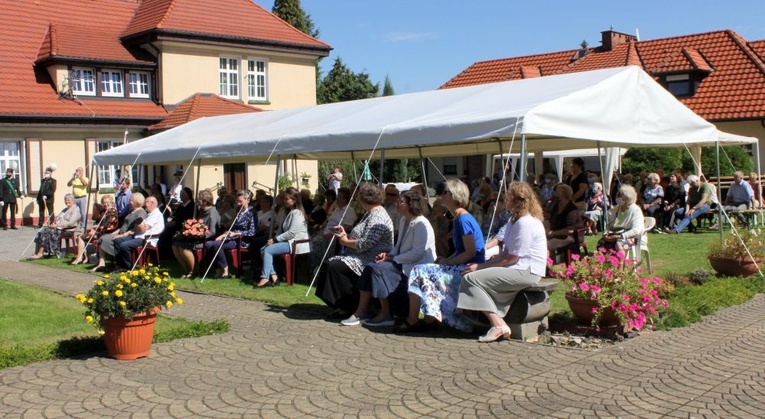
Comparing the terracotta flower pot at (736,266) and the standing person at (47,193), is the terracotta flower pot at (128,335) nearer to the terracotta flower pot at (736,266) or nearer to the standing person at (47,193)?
the terracotta flower pot at (736,266)

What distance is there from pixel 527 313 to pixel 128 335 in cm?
352

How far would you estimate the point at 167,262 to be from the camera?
14867 mm

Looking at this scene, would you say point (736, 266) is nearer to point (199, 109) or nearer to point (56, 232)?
point (56, 232)

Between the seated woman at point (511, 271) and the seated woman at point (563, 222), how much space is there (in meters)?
3.78

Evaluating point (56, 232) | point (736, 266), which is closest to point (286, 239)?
point (736, 266)

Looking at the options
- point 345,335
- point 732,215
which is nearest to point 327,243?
point 345,335

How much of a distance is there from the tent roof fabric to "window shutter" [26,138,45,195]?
12.7m

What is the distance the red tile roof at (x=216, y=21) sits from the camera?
2959 cm

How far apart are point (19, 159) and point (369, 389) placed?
2265 cm

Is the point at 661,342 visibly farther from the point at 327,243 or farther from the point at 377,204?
the point at 327,243

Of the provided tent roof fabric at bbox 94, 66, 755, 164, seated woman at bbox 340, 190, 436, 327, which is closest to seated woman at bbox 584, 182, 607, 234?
tent roof fabric at bbox 94, 66, 755, 164

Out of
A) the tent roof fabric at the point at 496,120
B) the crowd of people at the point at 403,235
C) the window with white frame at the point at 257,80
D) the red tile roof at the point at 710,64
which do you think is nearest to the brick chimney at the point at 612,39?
the red tile roof at the point at 710,64

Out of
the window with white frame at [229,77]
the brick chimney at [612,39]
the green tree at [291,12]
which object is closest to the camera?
the window with white frame at [229,77]

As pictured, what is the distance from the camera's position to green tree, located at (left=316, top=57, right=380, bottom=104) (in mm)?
56438
